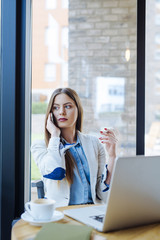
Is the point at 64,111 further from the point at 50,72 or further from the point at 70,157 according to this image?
the point at 50,72

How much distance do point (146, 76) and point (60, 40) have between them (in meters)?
0.79

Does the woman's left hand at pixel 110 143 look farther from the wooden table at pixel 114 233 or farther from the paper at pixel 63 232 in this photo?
the paper at pixel 63 232

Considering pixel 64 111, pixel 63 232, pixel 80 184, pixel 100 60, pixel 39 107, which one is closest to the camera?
pixel 63 232

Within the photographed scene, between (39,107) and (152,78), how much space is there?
101 cm

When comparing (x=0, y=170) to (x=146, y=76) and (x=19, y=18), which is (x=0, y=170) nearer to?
(x=19, y=18)

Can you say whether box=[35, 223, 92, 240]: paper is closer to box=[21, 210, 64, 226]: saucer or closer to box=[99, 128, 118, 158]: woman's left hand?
box=[21, 210, 64, 226]: saucer

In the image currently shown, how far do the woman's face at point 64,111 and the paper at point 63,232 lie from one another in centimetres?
118

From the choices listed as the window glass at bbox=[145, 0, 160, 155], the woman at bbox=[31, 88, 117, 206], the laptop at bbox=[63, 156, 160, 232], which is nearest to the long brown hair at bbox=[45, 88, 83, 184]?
the woman at bbox=[31, 88, 117, 206]

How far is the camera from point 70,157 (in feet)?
7.06

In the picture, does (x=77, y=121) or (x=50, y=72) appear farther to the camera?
(x=50, y=72)

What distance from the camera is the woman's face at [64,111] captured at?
7.43 feet

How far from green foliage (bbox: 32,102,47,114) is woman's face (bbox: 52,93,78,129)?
0.86ft

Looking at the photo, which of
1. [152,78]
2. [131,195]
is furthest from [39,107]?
[131,195]

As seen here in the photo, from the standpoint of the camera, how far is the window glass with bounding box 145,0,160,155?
8.96ft
